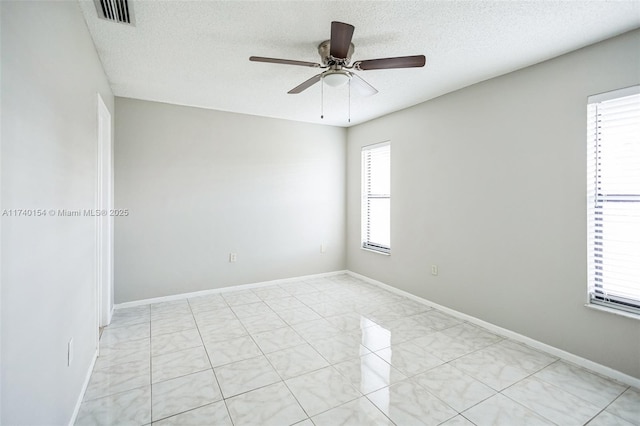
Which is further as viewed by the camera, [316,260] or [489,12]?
[316,260]

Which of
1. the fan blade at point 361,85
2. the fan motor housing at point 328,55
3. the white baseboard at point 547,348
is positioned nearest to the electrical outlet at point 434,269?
the white baseboard at point 547,348

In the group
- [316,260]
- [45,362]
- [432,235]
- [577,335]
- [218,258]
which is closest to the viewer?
[45,362]

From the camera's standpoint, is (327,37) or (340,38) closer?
(340,38)

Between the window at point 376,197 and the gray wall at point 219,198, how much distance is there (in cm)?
50

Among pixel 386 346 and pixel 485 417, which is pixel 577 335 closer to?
pixel 485 417

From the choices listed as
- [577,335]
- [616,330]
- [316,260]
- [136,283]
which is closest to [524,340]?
[577,335]

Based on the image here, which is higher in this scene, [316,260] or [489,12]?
[489,12]

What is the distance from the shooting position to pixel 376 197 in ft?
15.3

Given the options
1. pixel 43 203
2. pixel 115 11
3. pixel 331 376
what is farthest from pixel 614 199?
pixel 115 11

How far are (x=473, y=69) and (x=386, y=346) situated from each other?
2.70m

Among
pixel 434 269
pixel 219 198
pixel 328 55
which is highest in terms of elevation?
pixel 328 55

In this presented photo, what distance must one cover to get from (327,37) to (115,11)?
144 cm

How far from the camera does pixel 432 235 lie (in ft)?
12.2

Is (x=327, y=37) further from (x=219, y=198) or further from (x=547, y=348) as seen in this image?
(x=547, y=348)
